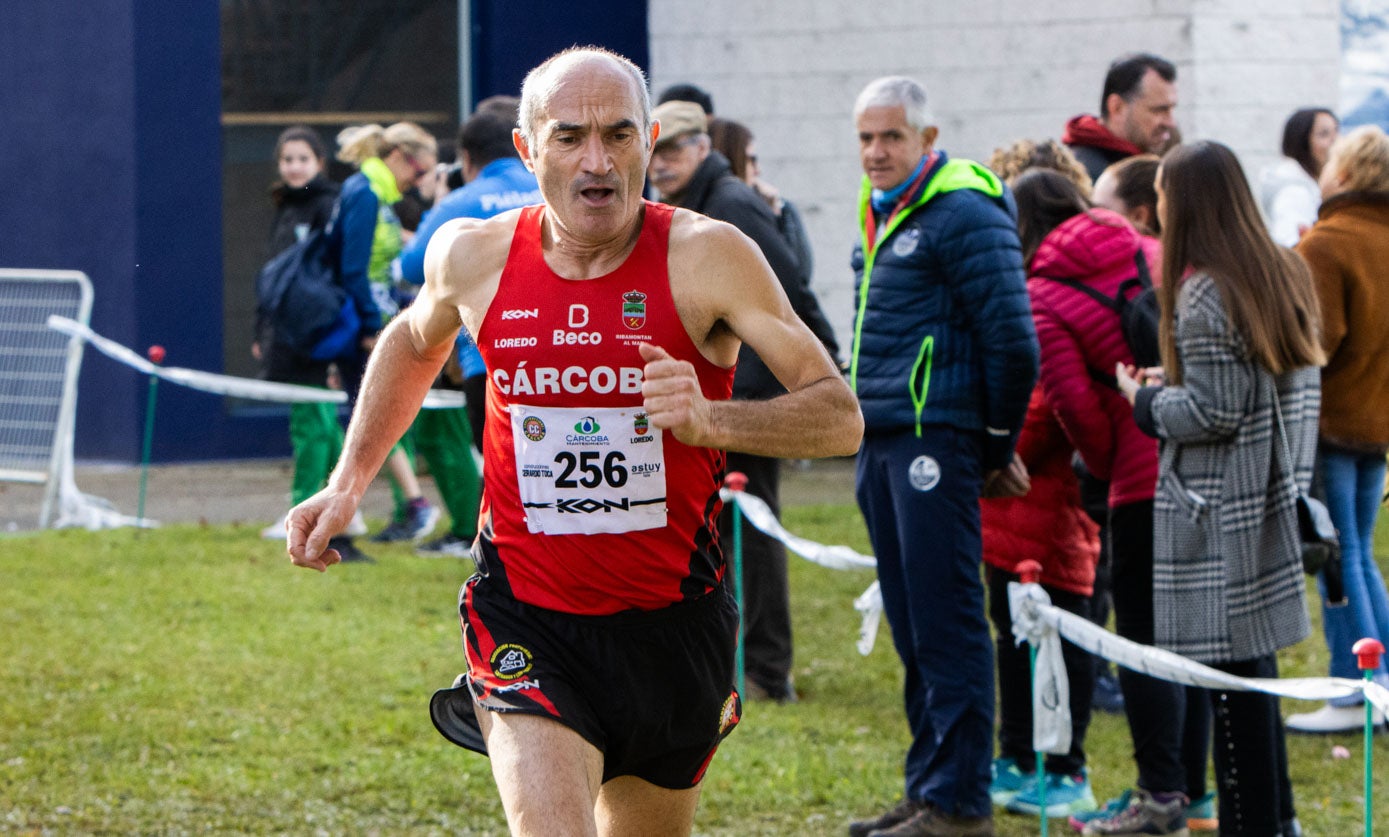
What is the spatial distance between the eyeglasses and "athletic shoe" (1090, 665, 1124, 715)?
8.63 feet

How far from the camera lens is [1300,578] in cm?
501

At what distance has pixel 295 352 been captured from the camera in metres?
10.2

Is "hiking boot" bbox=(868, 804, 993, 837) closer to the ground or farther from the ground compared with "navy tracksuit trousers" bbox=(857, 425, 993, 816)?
closer to the ground

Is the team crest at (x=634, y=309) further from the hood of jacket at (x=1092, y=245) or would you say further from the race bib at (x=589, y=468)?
the hood of jacket at (x=1092, y=245)

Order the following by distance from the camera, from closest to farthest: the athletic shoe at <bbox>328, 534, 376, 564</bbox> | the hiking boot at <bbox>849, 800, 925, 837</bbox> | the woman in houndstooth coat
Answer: the woman in houndstooth coat, the hiking boot at <bbox>849, 800, 925, 837</bbox>, the athletic shoe at <bbox>328, 534, 376, 564</bbox>

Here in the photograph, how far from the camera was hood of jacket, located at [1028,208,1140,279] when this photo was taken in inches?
226

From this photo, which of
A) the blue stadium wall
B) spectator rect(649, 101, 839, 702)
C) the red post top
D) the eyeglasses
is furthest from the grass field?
the blue stadium wall

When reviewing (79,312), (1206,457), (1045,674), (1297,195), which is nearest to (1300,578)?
(1206,457)

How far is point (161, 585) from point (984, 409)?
5.37 m

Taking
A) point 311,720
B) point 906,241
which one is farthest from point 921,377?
point 311,720

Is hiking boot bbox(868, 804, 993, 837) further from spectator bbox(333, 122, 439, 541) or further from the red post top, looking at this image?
spectator bbox(333, 122, 439, 541)

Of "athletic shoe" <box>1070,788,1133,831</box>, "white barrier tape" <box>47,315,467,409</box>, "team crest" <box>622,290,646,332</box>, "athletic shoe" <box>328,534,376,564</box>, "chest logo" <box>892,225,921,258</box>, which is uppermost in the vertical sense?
"chest logo" <box>892,225,921,258</box>

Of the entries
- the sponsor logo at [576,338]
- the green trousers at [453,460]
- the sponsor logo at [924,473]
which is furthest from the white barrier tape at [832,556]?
the green trousers at [453,460]

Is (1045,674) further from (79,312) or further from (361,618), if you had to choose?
(79,312)
